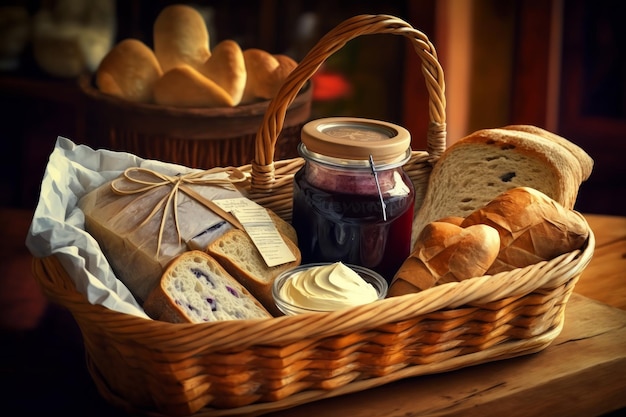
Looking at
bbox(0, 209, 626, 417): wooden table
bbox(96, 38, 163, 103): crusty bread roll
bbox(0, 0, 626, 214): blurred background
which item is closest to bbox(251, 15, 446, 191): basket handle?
bbox(0, 209, 626, 417): wooden table

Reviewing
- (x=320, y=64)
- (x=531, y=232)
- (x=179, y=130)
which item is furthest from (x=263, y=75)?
(x=531, y=232)

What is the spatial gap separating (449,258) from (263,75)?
3.82 feet

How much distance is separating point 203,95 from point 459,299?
3.71 ft

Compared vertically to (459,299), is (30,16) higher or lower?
higher

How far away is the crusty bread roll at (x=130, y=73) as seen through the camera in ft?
6.83

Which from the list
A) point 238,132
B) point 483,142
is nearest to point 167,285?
point 483,142

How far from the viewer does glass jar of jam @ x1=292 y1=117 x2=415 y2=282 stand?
125cm

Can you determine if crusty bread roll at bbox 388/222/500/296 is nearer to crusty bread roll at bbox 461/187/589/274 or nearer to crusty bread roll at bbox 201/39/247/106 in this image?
crusty bread roll at bbox 461/187/589/274

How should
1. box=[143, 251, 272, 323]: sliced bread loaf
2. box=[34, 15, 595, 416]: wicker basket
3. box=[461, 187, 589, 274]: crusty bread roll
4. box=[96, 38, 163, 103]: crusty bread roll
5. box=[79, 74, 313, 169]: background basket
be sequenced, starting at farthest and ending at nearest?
box=[96, 38, 163, 103]: crusty bread roll < box=[79, 74, 313, 169]: background basket < box=[461, 187, 589, 274]: crusty bread roll < box=[143, 251, 272, 323]: sliced bread loaf < box=[34, 15, 595, 416]: wicker basket

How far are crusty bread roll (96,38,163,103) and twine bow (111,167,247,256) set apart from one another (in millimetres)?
717

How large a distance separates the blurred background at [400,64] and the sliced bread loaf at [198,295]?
4.89 ft

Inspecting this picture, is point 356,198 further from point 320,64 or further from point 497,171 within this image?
point 497,171

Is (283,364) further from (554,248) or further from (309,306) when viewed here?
(554,248)

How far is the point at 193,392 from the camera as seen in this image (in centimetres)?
101
